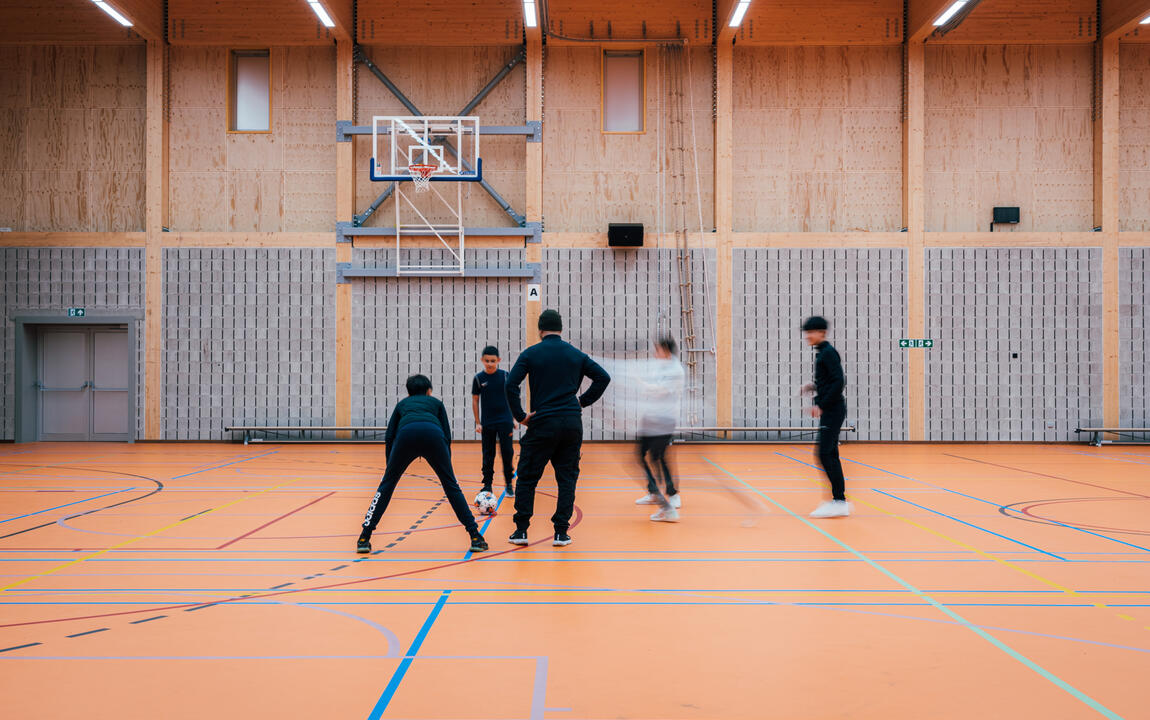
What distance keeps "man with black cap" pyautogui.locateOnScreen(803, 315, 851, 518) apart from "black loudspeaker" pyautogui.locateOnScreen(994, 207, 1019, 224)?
37.0 feet

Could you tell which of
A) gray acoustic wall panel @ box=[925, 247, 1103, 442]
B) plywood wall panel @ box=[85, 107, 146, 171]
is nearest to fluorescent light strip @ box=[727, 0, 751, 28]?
gray acoustic wall panel @ box=[925, 247, 1103, 442]

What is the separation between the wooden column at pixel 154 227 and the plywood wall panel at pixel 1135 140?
817 inches

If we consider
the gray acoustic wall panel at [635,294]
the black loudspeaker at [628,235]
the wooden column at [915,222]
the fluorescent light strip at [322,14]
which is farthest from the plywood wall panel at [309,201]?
the wooden column at [915,222]

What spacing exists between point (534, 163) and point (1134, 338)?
1353 centimetres

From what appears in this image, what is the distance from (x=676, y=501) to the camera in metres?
7.84

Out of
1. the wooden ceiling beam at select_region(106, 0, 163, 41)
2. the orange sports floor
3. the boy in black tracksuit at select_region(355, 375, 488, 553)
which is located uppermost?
the wooden ceiling beam at select_region(106, 0, 163, 41)

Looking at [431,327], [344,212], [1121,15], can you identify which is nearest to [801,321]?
[431,327]

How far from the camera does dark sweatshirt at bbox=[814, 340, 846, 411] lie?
7.68m

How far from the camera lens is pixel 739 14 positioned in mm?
14805

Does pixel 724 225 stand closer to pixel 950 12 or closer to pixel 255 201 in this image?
pixel 950 12

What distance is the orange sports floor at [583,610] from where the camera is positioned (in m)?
3.30

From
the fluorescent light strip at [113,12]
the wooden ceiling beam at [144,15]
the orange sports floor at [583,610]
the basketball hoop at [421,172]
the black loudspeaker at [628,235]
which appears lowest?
the orange sports floor at [583,610]

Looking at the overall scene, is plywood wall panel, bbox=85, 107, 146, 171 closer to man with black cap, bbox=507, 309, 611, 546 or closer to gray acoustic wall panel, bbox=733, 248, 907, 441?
gray acoustic wall panel, bbox=733, 248, 907, 441

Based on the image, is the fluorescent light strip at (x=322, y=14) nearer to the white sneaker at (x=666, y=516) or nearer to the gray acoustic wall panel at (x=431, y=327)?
the gray acoustic wall panel at (x=431, y=327)
